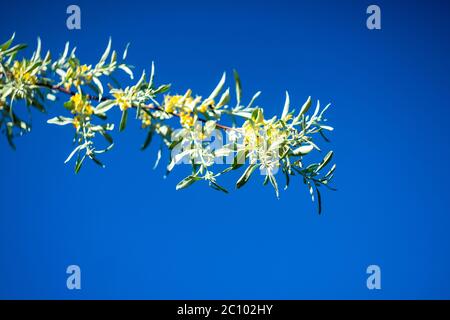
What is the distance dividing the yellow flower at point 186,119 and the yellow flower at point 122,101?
3.8 inches

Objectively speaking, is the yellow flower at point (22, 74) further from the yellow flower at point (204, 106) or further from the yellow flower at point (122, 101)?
the yellow flower at point (204, 106)

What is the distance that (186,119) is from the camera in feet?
2.35

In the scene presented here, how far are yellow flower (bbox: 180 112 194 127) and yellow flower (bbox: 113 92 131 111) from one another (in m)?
0.10

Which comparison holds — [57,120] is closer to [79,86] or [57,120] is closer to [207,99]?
[79,86]

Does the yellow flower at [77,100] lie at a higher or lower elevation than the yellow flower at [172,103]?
higher

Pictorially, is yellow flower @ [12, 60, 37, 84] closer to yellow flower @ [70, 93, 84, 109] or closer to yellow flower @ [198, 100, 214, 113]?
yellow flower @ [70, 93, 84, 109]

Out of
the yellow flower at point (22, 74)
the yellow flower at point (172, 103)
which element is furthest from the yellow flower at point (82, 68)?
the yellow flower at point (172, 103)

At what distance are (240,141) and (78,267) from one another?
6.57 ft

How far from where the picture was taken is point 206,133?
723 millimetres

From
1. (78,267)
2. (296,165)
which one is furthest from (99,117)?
(78,267)

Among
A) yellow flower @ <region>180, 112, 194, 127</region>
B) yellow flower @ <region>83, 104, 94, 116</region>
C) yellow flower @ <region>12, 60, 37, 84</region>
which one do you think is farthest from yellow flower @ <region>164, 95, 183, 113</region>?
yellow flower @ <region>12, 60, 37, 84</region>

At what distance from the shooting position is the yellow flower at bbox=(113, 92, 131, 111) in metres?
0.76

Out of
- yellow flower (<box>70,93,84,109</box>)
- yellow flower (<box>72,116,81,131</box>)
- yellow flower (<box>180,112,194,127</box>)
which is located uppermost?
yellow flower (<box>70,93,84,109</box>)

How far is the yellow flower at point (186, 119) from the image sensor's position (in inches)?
28.3
